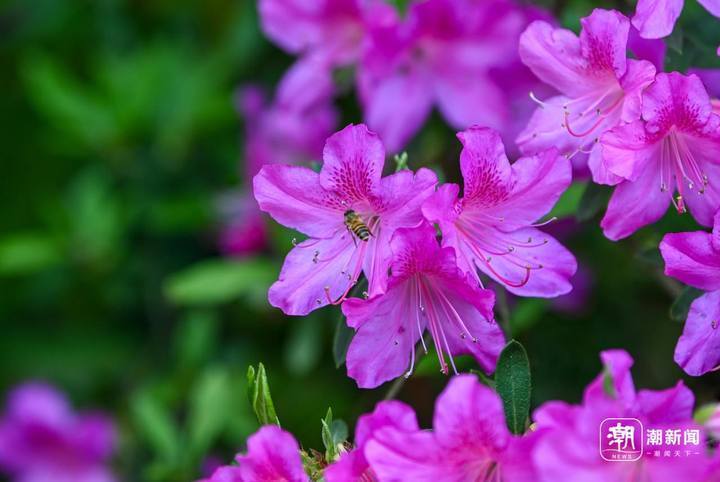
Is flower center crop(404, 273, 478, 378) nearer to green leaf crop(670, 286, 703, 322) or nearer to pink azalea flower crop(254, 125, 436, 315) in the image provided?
pink azalea flower crop(254, 125, 436, 315)

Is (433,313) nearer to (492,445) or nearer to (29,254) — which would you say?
(492,445)

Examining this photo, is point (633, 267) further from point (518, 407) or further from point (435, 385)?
point (518, 407)

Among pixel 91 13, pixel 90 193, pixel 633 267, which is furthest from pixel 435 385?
pixel 91 13

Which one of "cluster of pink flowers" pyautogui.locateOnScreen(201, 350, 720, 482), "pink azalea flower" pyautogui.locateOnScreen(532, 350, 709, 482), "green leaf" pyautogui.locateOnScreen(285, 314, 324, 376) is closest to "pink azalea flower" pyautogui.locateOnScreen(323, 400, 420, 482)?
"cluster of pink flowers" pyautogui.locateOnScreen(201, 350, 720, 482)

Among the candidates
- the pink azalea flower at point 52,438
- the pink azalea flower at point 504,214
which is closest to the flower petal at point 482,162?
the pink azalea flower at point 504,214

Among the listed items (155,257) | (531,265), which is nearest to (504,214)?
(531,265)

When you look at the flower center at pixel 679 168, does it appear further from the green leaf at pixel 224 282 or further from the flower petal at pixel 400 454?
the green leaf at pixel 224 282
